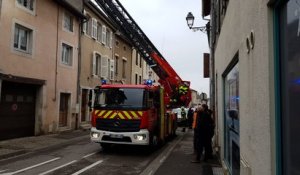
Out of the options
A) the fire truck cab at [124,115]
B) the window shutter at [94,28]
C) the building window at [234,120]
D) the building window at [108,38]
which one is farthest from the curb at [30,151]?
the building window at [108,38]

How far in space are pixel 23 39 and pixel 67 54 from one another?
16.0 ft

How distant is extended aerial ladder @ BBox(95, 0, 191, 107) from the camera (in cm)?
1930

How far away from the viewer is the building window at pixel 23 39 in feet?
55.0

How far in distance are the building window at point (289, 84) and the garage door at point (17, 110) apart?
46.7ft

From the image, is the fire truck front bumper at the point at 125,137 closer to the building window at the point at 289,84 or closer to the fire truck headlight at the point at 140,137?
the fire truck headlight at the point at 140,137

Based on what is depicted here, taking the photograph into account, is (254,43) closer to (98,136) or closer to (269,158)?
(269,158)

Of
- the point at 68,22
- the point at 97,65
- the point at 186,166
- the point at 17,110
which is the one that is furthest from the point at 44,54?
the point at 186,166

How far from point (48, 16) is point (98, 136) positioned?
9.34 m

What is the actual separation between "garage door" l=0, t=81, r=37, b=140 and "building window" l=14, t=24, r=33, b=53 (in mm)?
1686

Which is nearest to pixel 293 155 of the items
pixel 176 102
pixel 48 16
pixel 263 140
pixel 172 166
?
pixel 263 140

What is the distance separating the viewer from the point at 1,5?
50.0 feet

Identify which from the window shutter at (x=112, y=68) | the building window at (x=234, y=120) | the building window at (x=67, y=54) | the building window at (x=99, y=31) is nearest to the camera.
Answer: the building window at (x=234, y=120)

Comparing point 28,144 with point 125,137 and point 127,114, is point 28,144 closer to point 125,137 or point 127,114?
point 125,137

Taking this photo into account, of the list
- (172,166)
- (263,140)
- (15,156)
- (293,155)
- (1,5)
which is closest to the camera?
(293,155)
